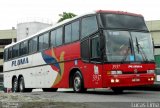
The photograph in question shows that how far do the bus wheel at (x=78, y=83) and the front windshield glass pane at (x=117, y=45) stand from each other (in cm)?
238

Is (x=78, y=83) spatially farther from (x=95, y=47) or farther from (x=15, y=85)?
(x=15, y=85)

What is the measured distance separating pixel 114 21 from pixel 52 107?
274 inches

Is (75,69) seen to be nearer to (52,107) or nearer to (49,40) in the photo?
(49,40)

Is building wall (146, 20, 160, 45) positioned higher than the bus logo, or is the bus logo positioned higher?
building wall (146, 20, 160, 45)

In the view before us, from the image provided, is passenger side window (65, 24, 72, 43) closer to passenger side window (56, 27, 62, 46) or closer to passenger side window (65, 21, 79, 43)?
passenger side window (65, 21, 79, 43)

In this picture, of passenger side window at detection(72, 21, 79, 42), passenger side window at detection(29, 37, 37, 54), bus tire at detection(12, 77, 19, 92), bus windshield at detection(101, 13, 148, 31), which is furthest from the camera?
bus tire at detection(12, 77, 19, 92)

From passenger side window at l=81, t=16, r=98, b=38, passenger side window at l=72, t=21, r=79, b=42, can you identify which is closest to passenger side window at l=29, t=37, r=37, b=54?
passenger side window at l=72, t=21, r=79, b=42

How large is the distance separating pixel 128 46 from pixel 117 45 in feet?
1.75

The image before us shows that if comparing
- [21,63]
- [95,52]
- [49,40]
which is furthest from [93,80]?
[21,63]

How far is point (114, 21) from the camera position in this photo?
53.6ft

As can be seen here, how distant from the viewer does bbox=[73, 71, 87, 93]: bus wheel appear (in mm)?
17259

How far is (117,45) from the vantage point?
15.6 meters

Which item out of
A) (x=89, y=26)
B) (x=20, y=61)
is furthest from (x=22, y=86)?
(x=89, y=26)

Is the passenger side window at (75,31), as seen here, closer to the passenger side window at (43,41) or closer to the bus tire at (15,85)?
the passenger side window at (43,41)
